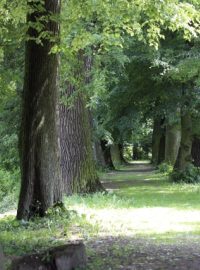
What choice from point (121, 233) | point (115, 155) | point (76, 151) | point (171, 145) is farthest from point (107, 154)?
point (121, 233)

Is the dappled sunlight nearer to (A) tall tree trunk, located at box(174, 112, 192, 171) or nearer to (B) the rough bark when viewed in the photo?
(B) the rough bark

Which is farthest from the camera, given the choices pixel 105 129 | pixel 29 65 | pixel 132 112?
pixel 105 129

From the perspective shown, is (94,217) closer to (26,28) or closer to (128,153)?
(26,28)

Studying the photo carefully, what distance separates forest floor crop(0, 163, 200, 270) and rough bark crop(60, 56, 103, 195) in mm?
1339

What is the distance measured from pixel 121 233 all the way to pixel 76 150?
23.8ft

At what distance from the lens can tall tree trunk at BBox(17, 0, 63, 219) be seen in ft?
38.1

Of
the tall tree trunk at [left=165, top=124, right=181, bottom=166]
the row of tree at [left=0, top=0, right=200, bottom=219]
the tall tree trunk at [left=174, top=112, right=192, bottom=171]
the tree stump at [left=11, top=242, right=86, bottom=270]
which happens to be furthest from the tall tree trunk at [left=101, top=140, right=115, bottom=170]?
the tree stump at [left=11, top=242, right=86, bottom=270]

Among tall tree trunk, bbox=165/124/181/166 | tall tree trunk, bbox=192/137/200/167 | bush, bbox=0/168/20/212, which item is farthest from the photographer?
tall tree trunk, bbox=165/124/181/166

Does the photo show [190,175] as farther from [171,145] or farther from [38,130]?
[38,130]

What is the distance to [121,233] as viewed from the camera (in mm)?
10828

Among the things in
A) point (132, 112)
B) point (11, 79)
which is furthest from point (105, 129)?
point (11, 79)

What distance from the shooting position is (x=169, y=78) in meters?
23.0

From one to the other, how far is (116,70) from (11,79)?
10615 millimetres

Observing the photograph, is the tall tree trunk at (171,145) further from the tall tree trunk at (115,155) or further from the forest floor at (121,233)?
the tall tree trunk at (115,155)
